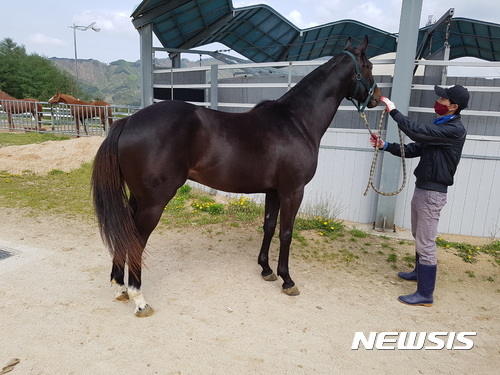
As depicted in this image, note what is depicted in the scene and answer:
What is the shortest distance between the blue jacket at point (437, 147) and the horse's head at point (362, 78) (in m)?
0.41

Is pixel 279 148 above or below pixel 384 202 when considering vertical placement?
above

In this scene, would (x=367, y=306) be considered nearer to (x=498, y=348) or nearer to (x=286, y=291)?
(x=286, y=291)

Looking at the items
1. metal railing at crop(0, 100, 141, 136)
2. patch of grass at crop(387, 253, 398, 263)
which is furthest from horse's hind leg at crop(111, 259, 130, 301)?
metal railing at crop(0, 100, 141, 136)

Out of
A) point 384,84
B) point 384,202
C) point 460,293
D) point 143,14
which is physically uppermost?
point 143,14

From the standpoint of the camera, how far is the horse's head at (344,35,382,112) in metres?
3.32

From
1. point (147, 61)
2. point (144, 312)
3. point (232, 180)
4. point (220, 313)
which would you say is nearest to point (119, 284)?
point (144, 312)

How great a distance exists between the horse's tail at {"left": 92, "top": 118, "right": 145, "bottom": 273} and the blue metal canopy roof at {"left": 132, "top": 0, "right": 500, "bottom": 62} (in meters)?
4.70

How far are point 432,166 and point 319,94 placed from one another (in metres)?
1.24

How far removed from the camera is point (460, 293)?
11.3 ft

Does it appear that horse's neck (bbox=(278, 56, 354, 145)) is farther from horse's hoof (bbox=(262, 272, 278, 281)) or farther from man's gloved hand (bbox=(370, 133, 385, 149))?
horse's hoof (bbox=(262, 272, 278, 281))

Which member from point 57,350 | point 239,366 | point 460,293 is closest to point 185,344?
point 239,366

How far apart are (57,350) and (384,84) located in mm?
4963

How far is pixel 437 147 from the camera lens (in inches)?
119

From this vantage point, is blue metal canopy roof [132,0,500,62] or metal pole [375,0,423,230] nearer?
metal pole [375,0,423,230]
